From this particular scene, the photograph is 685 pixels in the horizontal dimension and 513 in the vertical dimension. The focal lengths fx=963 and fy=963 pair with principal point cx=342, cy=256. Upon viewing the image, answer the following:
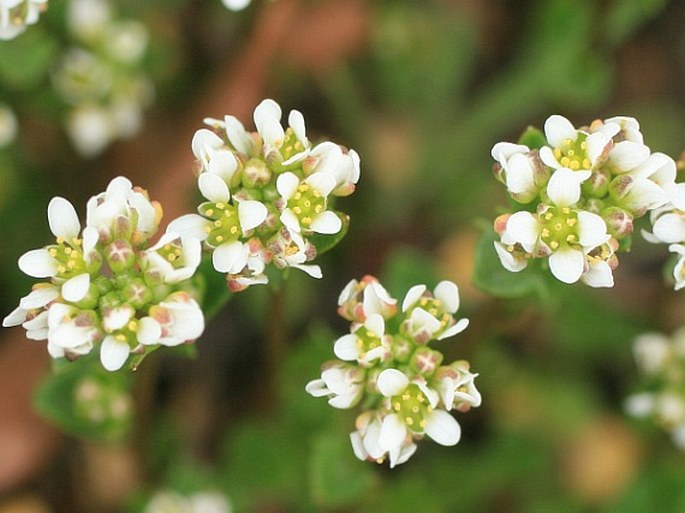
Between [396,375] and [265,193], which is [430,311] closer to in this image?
[396,375]

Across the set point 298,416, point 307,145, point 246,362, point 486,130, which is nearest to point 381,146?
point 486,130

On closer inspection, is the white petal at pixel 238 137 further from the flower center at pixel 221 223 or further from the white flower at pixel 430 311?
the white flower at pixel 430 311

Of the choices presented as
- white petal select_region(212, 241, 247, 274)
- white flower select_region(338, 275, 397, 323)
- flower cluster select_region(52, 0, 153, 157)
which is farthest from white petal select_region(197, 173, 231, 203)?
flower cluster select_region(52, 0, 153, 157)

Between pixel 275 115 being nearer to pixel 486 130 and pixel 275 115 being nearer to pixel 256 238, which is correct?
pixel 256 238

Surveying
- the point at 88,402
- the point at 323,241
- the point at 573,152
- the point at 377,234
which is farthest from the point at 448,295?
the point at 377,234

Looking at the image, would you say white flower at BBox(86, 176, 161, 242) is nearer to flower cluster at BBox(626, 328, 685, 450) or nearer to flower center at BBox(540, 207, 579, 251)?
flower center at BBox(540, 207, 579, 251)

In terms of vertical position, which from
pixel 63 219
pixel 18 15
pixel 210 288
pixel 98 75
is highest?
pixel 18 15
